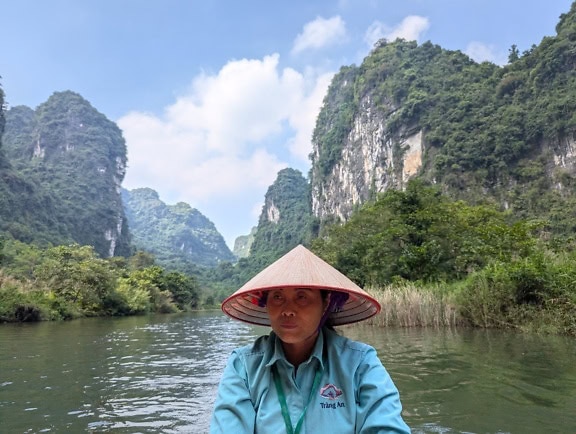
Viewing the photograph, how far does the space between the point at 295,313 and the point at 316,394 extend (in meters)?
0.24

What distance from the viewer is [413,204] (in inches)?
592

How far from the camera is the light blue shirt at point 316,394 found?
1188mm

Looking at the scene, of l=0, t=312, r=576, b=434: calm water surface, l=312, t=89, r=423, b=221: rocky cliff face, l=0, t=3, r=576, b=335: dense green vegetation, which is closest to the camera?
l=0, t=312, r=576, b=434: calm water surface

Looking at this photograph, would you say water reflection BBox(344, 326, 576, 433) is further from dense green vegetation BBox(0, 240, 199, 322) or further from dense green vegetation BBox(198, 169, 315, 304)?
dense green vegetation BBox(198, 169, 315, 304)

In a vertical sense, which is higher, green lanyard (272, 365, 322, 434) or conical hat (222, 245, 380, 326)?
conical hat (222, 245, 380, 326)

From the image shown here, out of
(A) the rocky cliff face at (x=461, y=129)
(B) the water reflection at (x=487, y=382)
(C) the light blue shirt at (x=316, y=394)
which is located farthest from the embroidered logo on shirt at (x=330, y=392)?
(A) the rocky cliff face at (x=461, y=129)

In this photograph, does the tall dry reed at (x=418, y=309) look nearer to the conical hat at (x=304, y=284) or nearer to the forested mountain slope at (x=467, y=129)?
the conical hat at (x=304, y=284)

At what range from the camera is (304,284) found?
4.06ft

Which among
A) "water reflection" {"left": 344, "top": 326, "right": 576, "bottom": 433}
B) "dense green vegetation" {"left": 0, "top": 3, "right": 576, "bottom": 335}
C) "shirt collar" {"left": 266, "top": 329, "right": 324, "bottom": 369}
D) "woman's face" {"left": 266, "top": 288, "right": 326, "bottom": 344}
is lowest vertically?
"water reflection" {"left": 344, "top": 326, "right": 576, "bottom": 433}

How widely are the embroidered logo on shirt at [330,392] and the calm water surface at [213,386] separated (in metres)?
2.11

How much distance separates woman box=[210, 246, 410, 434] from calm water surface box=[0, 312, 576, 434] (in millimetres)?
2090

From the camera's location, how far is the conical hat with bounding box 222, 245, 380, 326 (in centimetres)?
126

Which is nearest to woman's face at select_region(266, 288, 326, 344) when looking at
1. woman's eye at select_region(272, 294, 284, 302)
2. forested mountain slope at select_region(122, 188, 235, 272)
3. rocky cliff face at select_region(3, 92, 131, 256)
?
woman's eye at select_region(272, 294, 284, 302)

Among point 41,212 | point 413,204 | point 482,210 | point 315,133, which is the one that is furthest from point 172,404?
point 315,133
